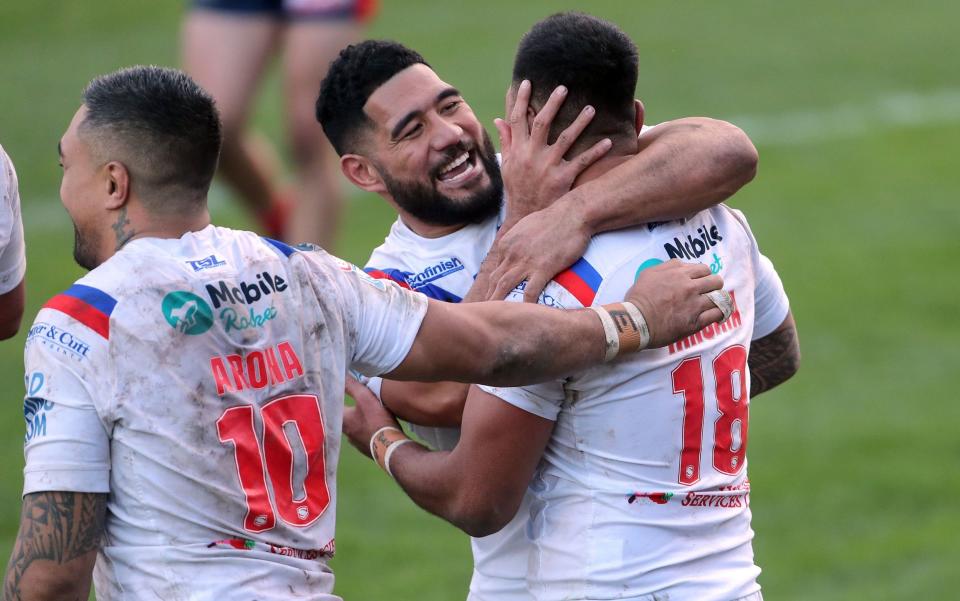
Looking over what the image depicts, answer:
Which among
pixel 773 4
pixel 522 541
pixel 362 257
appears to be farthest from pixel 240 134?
pixel 773 4

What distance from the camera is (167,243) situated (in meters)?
3.20

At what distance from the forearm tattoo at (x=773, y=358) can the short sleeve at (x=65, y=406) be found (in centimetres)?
201

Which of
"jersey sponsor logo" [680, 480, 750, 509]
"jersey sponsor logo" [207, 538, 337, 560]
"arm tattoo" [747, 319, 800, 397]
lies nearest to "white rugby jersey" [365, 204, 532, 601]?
"jersey sponsor logo" [680, 480, 750, 509]

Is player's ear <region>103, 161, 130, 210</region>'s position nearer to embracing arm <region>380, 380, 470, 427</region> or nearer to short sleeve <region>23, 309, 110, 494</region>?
short sleeve <region>23, 309, 110, 494</region>

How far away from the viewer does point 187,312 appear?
3.12 metres

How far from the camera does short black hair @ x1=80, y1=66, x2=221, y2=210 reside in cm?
320

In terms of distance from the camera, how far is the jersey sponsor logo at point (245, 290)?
3.15 metres

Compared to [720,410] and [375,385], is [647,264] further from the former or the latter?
[375,385]

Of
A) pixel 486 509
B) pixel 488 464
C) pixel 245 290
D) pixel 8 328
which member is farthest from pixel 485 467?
pixel 8 328

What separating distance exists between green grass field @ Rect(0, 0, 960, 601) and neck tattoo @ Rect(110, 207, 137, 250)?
3742 millimetres

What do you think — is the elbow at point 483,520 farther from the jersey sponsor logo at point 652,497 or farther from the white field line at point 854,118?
the white field line at point 854,118

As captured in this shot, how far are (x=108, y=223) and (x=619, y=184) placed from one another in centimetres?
121

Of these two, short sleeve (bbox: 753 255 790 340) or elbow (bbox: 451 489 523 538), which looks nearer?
elbow (bbox: 451 489 523 538)

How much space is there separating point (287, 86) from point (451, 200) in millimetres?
5103
